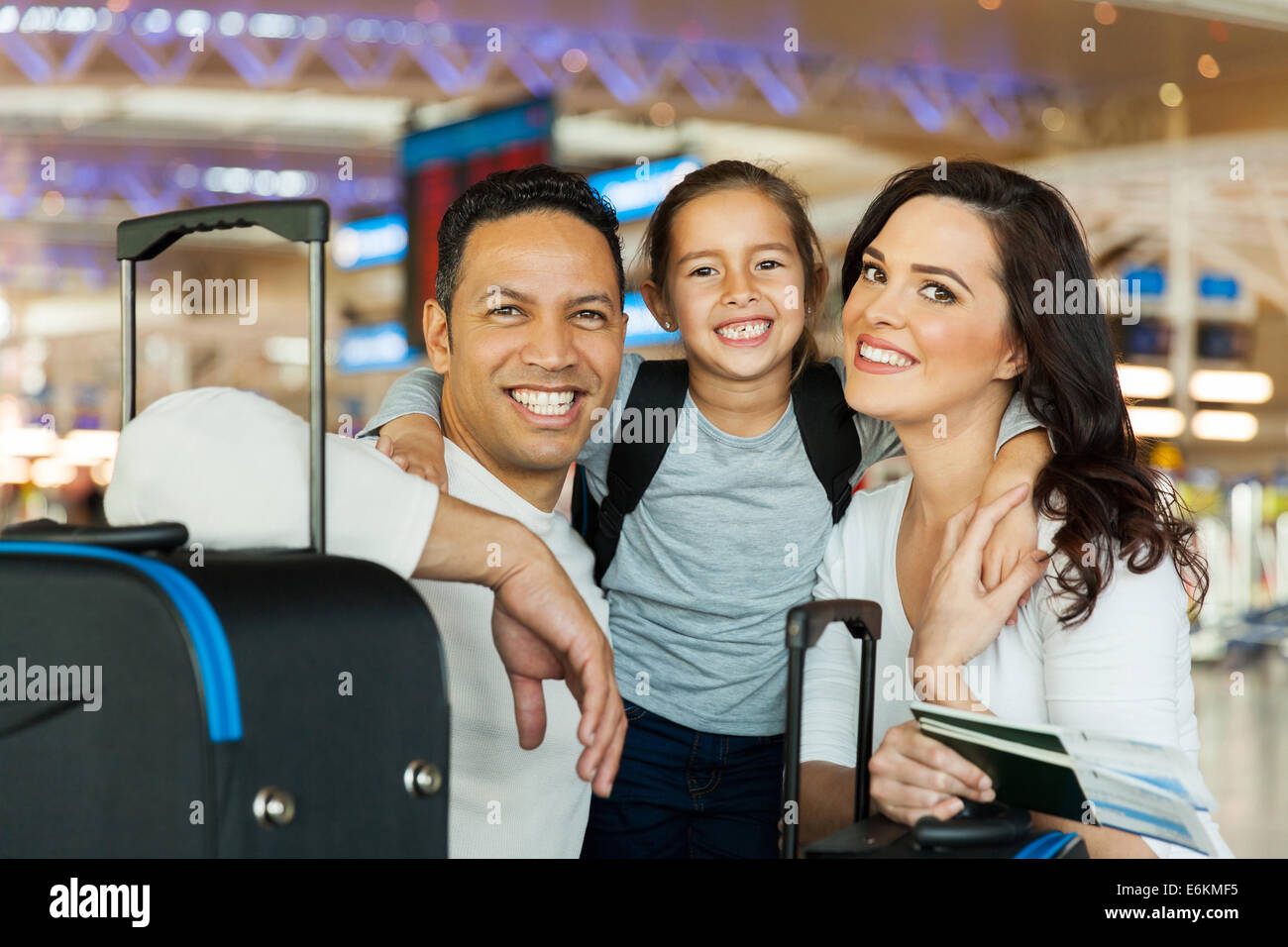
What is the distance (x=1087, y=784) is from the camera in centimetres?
132

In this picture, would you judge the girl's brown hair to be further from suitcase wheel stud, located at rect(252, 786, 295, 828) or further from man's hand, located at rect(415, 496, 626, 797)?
suitcase wheel stud, located at rect(252, 786, 295, 828)

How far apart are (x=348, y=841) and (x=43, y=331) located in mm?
30019

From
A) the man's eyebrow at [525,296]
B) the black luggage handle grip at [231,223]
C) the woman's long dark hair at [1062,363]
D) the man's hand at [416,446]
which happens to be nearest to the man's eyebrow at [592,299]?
the man's eyebrow at [525,296]

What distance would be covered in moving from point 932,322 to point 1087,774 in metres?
0.89

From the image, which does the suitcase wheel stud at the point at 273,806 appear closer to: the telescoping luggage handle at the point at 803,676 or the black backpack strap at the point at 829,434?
the telescoping luggage handle at the point at 803,676

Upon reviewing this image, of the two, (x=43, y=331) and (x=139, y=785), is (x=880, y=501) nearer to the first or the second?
(x=139, y=785)

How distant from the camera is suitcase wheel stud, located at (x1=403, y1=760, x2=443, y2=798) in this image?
119cm

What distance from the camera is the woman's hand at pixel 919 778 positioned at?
4.93 ft

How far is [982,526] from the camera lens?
181 cm

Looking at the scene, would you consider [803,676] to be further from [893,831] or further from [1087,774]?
[1087,774]

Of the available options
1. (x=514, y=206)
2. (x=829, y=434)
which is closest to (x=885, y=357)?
(x=829, y=434)

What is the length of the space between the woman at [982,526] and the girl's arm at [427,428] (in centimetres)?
50

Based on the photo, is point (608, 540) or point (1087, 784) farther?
point (608, 540)
